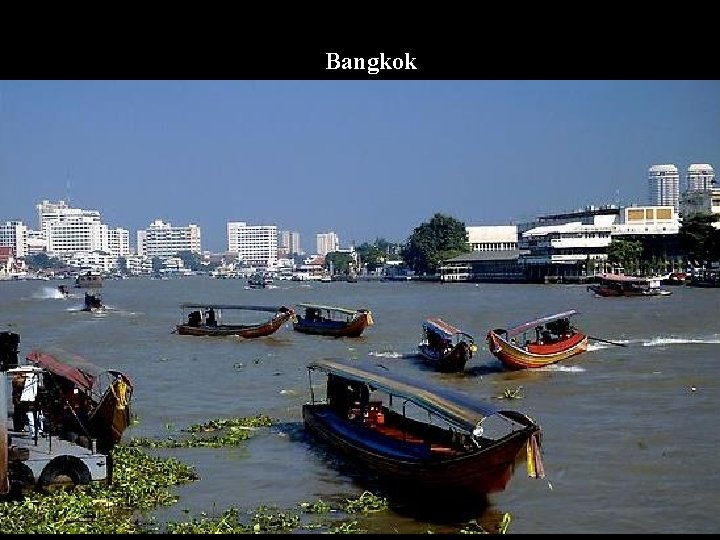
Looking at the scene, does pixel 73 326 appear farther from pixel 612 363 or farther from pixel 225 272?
pixel 225 272

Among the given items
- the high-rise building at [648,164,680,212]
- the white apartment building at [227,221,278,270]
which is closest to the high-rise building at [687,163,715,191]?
the high-rise building at [648,164,680,212]

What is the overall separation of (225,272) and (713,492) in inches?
5193

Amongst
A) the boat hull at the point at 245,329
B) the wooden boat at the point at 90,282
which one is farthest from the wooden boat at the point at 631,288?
the wooden boat at the point at 90,282

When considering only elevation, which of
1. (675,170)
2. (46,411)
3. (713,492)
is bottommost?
(713,492)

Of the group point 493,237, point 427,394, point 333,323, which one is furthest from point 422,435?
point 493,237

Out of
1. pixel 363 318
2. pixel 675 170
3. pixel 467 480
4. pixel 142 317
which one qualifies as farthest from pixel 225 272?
pixel 467 480

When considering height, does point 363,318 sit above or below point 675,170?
below

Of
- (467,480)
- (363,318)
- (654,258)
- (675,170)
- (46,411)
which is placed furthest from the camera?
(675,170)

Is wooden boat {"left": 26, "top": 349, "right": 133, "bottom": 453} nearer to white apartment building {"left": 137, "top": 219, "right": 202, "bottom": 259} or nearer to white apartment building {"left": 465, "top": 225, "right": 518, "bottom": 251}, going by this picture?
white apartment building {"left": 465, "top": 225, "right": 518, "bottom": 251}

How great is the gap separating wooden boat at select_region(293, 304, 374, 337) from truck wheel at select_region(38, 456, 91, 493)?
1624cm

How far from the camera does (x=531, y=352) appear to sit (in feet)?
55.6

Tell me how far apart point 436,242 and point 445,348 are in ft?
216

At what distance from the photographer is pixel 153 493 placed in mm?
8656

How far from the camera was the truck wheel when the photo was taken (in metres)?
8.22
